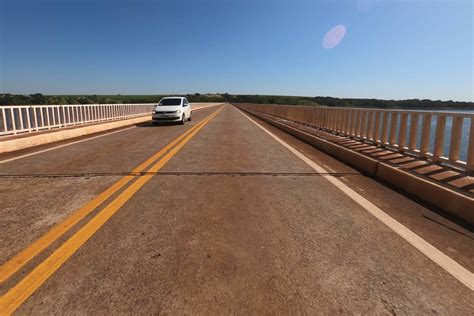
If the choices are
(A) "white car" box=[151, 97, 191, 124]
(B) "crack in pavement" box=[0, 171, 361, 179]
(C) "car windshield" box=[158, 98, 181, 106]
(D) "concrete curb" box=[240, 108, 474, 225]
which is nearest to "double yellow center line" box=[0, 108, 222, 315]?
(B) "crack in pavement" box=[0, 171, 361, 179]

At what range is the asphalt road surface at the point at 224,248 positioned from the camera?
237cm

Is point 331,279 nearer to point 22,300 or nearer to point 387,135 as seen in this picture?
point 22,300

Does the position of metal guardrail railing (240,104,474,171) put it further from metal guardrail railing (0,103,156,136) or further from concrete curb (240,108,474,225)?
metal guardrail railing (0,103,156,136)

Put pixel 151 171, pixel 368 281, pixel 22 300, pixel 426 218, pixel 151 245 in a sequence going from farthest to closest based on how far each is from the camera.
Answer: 1. pixel 151 171
2. pixel 426 218
3. pixel 151 245
4. pixel 368 281
5. pixel 22 300

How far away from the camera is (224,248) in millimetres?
3184

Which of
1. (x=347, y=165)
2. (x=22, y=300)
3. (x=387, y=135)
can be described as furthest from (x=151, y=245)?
(x=387, y=135)

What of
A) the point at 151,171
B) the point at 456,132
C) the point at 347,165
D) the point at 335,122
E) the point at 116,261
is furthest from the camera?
the point at 335,122

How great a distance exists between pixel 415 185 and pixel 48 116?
1437 centimetres

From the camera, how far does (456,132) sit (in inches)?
234

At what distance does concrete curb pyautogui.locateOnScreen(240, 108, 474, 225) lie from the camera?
4215 mm

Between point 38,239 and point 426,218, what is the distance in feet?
15.9

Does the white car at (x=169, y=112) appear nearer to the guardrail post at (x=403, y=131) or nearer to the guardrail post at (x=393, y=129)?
the guardrail post at (x=393, y=129)

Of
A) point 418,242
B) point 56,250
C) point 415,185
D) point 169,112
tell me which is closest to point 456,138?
point 415,185

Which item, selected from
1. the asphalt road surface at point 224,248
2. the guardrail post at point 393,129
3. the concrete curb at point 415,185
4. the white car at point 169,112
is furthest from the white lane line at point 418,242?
the white car at point 169,112
